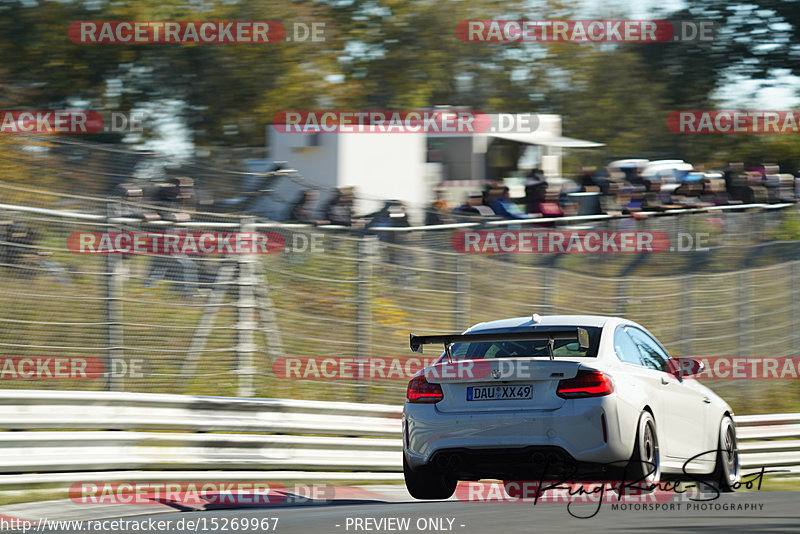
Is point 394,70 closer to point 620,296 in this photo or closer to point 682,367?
point 620,296

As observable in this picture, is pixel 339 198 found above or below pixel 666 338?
above

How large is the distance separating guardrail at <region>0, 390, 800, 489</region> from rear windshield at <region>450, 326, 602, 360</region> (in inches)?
115

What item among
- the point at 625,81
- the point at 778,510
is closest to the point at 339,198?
the point at 778,510

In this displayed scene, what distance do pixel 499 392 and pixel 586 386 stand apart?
606mm

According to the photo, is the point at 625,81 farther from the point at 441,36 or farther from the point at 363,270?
the point at 363,270

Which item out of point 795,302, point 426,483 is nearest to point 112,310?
point 426,483

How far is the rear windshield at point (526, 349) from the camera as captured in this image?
8883 millimetres

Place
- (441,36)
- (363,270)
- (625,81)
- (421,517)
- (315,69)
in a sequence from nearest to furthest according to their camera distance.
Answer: (421,517) → (363,270) → (315,69) → (441,36) → (625,81)

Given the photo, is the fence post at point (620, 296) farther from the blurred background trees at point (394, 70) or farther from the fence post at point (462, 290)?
the blurred background trees at point (394, 70)

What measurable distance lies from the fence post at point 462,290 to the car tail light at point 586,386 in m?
6.88

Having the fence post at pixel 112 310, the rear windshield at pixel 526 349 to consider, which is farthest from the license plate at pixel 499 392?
the fence post at pixel 112 310

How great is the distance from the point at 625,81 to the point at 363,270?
3010cm

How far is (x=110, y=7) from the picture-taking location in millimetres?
28609

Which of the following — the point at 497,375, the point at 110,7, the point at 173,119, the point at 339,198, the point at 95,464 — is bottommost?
the point at 95,464
